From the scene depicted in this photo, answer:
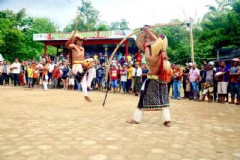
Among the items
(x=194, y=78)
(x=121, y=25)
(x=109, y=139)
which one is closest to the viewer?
(x=109, y=139)

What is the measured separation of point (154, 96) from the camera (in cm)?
520

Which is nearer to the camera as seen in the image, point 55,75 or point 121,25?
point 55,75

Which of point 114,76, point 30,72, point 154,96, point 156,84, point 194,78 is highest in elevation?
point 30,72

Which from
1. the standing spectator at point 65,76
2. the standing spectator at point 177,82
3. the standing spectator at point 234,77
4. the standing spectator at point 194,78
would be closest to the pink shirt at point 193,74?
the standing spectator at point 194,78

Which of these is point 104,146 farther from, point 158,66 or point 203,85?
point 203,85

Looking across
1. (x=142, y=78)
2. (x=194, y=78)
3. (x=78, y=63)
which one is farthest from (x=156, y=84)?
(x=142, y=78)

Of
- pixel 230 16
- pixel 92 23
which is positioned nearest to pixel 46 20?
pixel 92 23

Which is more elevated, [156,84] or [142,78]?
[142,78]

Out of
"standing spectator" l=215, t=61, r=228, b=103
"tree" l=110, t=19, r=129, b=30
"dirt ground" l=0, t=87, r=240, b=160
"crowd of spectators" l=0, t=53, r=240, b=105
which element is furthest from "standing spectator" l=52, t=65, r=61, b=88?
"tree" l=110, t=19, r=129, b=30

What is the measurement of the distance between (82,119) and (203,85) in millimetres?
7584

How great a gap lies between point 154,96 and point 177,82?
7.19m

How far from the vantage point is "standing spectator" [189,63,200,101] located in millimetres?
11773

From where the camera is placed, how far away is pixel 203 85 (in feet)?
38.0

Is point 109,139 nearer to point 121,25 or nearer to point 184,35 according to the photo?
point 184,35
